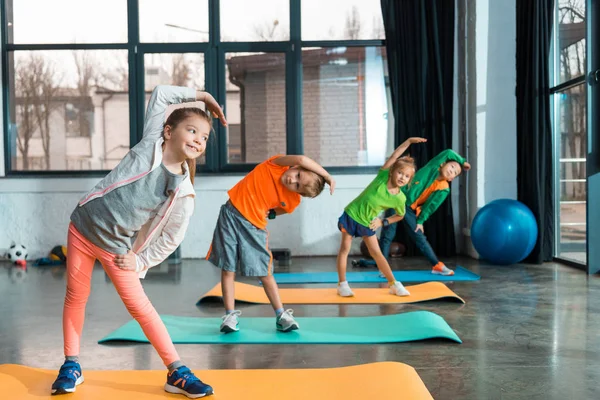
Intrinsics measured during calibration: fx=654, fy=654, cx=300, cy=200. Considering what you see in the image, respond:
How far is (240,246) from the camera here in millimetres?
3146

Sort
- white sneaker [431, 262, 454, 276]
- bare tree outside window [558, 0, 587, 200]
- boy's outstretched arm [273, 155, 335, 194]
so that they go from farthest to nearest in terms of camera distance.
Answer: bare tree outside window [558, 0, 587, 200], white sneaker [431, 262, 454, 276], boy's outstretched arm [273, 155, 335, 194]

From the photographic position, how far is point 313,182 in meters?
2.88

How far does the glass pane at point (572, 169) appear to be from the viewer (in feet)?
20.8

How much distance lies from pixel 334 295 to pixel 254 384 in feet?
6.44

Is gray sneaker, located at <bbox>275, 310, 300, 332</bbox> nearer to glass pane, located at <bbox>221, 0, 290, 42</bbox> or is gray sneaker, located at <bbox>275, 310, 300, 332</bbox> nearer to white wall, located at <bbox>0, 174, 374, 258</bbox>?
white wall, located at <bbox>0, 174, 374, 258</bbox>

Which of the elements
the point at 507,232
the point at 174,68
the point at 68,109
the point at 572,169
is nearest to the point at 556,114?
the point at 572,169

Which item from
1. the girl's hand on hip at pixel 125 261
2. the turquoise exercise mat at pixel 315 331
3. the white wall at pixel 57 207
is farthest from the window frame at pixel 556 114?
the girl's hand on hip at pixel 125 261

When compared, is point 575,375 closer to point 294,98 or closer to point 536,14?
point 536,14

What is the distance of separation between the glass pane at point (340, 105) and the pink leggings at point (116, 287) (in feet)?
16.5

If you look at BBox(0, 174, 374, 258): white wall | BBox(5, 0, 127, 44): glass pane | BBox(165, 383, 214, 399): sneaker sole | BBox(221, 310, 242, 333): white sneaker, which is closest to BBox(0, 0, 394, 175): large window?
BBox(5, 0, 127, 44): glass pane

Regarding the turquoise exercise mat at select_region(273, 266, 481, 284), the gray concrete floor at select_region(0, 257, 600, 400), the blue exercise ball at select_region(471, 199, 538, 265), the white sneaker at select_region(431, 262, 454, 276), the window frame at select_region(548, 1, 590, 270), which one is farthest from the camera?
the window frame at select_region(548, 1, 590, 270)

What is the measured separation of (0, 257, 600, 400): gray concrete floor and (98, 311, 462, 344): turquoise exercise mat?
0.21 feet

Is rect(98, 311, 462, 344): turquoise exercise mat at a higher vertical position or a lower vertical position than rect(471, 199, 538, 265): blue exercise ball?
lower

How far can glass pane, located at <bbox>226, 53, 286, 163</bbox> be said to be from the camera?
708cm
